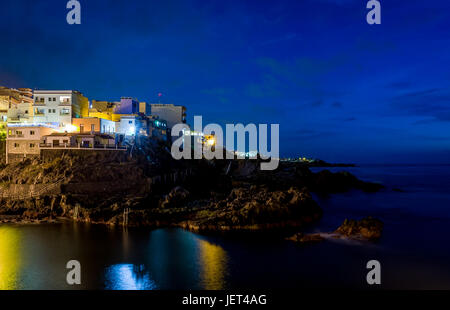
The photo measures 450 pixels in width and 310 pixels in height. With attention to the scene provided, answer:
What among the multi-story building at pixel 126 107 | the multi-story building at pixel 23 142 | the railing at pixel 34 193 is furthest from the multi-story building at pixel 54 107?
the railing at pixel 34 193

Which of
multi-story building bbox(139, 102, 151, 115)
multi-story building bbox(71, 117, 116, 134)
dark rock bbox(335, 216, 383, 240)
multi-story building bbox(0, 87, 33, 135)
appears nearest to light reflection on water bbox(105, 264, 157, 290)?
dark rock bbox(335, 216, 383, 240)

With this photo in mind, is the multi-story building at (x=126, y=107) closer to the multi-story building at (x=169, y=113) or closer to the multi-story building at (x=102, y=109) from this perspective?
the multi-story building at (x=102, y=109)

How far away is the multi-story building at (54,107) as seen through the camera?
40000mm

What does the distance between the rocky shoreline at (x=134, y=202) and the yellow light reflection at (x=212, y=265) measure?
3.43 metres

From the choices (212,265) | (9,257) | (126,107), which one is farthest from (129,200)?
(126,107)

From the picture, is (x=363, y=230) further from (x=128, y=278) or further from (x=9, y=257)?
(x=9, y=257)

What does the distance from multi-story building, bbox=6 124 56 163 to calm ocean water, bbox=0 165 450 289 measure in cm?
1352

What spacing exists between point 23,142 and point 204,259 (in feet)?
99.0

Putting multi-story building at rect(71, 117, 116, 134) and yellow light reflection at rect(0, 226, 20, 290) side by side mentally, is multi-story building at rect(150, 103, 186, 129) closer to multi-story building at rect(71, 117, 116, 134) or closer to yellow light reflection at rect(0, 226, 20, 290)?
multi-story building at rect(71, 117, 116, 134)

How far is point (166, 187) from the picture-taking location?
120 ft

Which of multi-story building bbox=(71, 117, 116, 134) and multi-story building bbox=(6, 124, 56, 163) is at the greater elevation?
multi-story building bbox=(71, 117, 116, 134)

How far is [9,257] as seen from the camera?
19406 millimetres

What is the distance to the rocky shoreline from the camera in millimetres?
25391
